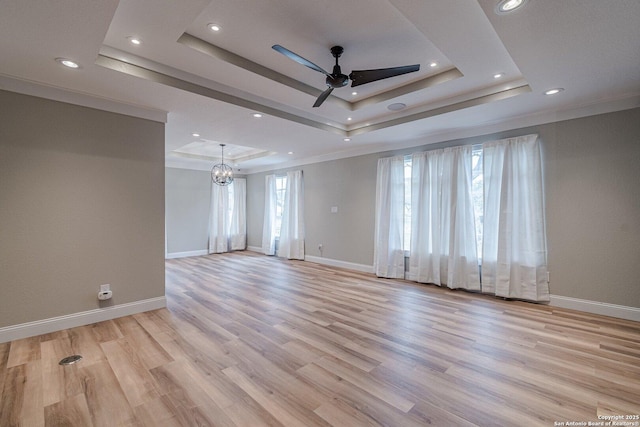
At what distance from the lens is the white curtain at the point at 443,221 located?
15.0ft

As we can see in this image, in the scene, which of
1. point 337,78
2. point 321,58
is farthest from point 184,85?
point 337,78

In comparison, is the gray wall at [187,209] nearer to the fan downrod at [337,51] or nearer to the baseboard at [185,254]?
the baseboard at [185,254]

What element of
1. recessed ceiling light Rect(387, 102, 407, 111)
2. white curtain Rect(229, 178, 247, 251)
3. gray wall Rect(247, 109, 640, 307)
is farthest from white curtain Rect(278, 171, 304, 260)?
gray wall Rect(247, 109, 640, 307)

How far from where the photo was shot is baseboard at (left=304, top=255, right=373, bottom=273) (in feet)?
19.7

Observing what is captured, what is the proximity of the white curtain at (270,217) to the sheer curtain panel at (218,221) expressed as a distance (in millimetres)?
1352

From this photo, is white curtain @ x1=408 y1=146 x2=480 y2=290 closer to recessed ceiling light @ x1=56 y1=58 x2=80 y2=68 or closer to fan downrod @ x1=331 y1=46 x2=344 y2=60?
fan downrod @ x1=331 y1=46 x2=344 y2=60

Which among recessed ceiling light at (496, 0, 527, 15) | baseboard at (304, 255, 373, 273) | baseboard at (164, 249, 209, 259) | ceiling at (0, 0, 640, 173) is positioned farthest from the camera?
baseboard at (164, 249, 209, 259)

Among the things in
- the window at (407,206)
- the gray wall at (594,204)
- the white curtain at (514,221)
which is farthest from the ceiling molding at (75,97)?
the gray wall at (594,204)

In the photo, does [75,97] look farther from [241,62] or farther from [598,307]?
[598,307]

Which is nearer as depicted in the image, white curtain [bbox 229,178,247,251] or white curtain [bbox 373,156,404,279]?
white curtain [bbox 373,156,404,279]

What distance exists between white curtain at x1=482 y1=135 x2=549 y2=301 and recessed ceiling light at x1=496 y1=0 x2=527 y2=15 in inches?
108

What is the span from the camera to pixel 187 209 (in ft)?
26.5

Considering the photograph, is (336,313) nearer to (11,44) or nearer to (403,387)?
(403,387)

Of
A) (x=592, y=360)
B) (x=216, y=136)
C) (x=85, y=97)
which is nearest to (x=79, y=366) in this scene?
(x=85, y=97)
